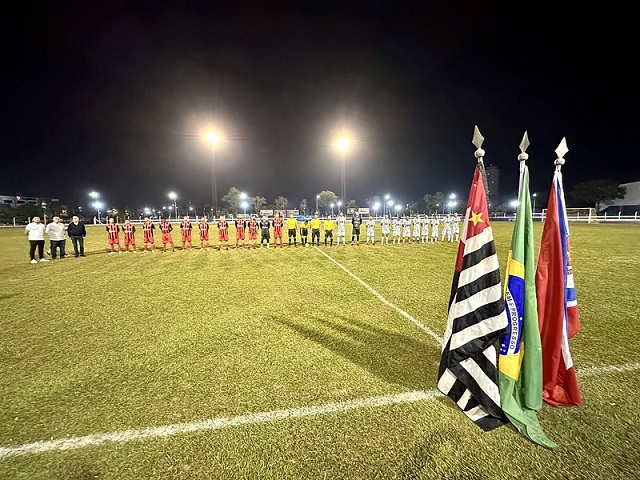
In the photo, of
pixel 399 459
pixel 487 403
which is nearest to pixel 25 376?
pixel 399 459

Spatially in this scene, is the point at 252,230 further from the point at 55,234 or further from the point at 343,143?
the point at 343,143

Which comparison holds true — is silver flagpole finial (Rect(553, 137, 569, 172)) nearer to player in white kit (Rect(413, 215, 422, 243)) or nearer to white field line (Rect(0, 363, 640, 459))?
white field line (Rect(0, 363, 640, 459))

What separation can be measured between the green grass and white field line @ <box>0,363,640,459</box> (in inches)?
2.3

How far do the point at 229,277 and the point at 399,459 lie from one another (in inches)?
318

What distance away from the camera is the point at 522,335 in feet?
10.4

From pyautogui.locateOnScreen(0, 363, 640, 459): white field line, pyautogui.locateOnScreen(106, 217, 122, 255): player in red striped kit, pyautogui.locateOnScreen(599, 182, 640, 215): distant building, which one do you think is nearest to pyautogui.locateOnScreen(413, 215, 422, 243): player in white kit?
pyautogui.locateOnScreen(0, 363, 640, 459): white field line

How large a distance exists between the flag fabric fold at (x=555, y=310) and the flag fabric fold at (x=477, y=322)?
28.2 inches

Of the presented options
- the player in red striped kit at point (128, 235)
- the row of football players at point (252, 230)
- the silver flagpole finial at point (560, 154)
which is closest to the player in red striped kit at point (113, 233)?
the row of football players at point (252, 230)

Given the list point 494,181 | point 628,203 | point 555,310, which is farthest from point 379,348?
point 494,181

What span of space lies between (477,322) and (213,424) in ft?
9.53

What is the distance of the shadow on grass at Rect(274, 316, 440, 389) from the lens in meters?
3.83

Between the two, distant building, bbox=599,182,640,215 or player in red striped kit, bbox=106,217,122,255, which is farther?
distant building, bbox=599,182,640,215

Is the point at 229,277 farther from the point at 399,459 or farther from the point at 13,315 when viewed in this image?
the point at 399,459

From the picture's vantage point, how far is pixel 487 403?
2.98m
